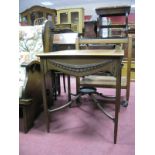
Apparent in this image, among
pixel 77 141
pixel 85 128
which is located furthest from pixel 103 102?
pixel 77 141

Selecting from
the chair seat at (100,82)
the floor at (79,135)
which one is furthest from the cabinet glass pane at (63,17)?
the floor at (79,135)

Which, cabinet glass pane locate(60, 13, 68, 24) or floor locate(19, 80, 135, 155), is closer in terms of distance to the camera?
floor locate(19, 80, 135, 155)

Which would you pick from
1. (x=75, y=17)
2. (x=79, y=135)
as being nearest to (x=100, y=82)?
(x=79, y=135)

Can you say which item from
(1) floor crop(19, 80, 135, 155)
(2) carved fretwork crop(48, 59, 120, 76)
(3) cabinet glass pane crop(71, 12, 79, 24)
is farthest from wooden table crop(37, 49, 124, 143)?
(3) cabinet glass pane crop(71, 12, 79, 24)

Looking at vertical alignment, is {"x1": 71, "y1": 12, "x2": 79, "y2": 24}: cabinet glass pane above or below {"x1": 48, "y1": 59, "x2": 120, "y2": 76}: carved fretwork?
above

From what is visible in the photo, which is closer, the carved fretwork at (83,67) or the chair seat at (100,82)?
the carved fretwork at (83,67)

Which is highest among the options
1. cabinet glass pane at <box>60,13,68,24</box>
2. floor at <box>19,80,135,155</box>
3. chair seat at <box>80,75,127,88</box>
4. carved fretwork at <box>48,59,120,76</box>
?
cabinet glass pane at <box>60,13,68,24</box>

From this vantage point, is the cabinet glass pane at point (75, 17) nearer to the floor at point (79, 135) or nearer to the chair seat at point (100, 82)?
the chair seat at point (100, 82)

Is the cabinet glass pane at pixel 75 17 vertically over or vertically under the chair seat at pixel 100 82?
over

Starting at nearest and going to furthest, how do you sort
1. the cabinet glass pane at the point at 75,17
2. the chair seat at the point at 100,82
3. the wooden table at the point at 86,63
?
the wooden table at the point at 86,63 → the chair seat at the point at 100,82 → the cabinet glass pane at the point at 75,17

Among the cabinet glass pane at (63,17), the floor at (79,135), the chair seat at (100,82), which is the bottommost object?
the floor at (79,135)

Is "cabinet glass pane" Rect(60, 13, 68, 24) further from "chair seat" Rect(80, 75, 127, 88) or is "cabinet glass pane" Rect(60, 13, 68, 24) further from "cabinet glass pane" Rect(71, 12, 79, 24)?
"chair seat" Rect(80, 75, 127, 88)

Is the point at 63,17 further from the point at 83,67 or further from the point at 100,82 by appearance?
the point at 83,67
